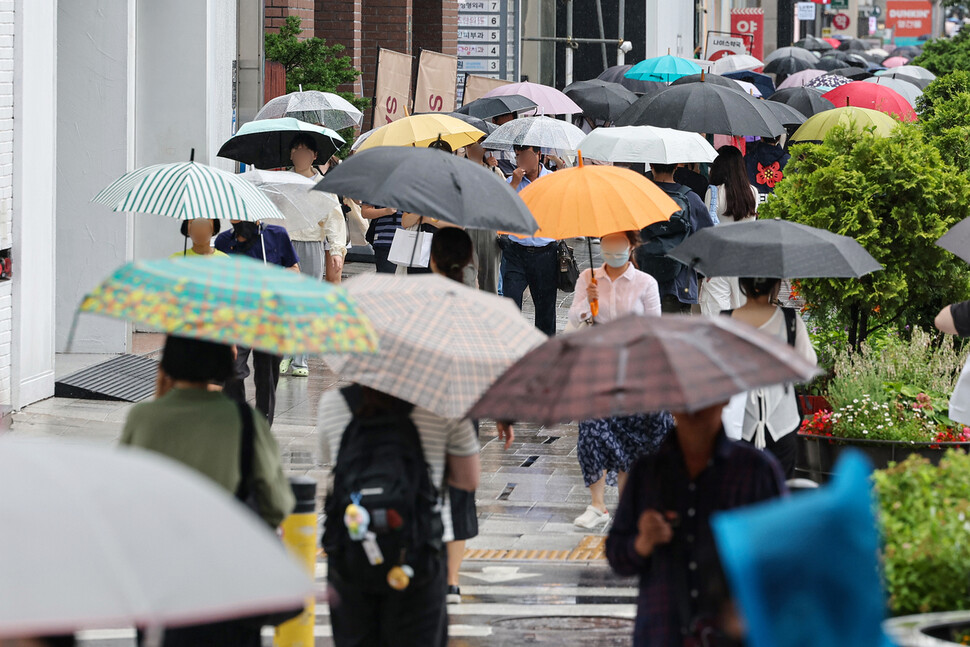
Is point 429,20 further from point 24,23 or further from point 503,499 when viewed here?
point 503,499

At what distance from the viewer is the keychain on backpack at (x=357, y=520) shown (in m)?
4.62

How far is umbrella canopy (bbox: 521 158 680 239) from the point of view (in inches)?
321

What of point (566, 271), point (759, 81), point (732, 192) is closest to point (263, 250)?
point (566, 271)

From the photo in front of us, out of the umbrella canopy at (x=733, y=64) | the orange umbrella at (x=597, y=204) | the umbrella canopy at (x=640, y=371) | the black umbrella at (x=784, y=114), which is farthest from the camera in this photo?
the umbrella canopy at (x=733, y=64)

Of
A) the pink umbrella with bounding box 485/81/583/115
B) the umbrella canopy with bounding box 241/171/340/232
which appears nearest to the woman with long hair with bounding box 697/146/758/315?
the umbrella canopy with bounding box 241/171/340/232

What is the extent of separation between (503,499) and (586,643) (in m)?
2.64

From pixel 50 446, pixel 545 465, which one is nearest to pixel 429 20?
pixel 545 465

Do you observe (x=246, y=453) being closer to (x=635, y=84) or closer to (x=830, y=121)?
(x=830, y=121)

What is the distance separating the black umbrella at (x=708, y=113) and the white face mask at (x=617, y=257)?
5364mm

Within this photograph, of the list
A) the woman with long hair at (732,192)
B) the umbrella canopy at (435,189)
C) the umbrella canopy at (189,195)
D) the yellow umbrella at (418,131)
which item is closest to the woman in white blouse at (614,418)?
the umbrella canopy at (435,189)

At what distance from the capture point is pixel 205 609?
2.48 meters

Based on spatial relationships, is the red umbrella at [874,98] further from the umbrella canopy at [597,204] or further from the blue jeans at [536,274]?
the umbrella canopy at [597,204]

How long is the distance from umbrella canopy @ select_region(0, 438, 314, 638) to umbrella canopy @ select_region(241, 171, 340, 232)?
26.9 ft

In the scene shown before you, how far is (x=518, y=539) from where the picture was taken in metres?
8.31
